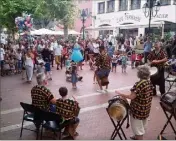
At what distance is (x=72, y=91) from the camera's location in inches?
475

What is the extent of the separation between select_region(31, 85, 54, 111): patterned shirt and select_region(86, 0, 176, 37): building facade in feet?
71.6

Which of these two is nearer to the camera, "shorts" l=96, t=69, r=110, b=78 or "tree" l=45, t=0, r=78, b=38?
"shorts" l=96, t=69, r=110, b=78

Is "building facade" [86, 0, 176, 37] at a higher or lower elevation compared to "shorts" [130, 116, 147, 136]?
higher

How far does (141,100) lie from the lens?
19.7 ft

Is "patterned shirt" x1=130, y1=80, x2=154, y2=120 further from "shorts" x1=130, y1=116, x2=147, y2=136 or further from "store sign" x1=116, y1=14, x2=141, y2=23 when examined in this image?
"store sign" x1=116, y1=14, x2=141, y2=23

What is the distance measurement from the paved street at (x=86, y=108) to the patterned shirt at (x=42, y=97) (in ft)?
2.74

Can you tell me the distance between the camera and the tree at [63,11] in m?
35.6

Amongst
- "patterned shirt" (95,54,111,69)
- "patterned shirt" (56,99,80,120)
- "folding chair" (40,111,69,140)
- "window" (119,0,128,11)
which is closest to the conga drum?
"patterned shirt" (56,99,80,120)

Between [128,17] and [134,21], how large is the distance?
4.22 ft

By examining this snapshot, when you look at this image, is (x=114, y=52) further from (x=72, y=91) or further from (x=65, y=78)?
(x=72, y=91)

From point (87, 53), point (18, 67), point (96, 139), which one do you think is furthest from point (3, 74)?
point (96, 139)

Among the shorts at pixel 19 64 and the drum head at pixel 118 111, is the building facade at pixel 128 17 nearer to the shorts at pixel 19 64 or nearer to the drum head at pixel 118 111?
the shorts at pixel 19 64

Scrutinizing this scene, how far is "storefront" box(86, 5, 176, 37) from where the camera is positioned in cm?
2823

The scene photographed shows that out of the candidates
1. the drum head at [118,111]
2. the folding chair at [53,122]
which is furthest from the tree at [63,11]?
the drum head at [118,111]
